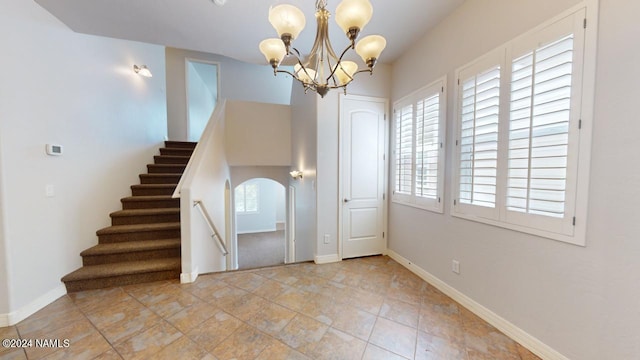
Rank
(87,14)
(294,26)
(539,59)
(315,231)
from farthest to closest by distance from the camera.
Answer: (315,231) → (87,14) → (539,59) → (294,26)

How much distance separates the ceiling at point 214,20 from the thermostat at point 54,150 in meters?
1.40

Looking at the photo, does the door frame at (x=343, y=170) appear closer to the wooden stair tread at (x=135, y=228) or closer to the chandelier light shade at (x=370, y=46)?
the chandelier light shade at (x=370, y=46)

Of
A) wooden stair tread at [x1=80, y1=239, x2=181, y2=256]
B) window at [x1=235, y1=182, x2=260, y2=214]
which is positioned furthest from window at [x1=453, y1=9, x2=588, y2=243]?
window at [x1=235, y1=182, x2=260, y2=214]

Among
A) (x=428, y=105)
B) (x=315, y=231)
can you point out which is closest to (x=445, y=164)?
(x=428, y=105)

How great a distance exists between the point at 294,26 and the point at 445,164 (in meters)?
2.08

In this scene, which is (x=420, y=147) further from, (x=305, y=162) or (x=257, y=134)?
(x=257, y=134)

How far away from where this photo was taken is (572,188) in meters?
1.50

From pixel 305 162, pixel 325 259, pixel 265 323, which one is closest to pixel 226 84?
pixel 305 162

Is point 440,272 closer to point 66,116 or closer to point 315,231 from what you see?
point 315,231

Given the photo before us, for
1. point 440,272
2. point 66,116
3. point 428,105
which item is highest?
point 428,105

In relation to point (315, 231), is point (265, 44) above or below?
above

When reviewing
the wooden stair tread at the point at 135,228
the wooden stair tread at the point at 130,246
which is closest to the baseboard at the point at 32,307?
the wooden stair tread at the point at 130,246

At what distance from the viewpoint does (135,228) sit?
10.4ft

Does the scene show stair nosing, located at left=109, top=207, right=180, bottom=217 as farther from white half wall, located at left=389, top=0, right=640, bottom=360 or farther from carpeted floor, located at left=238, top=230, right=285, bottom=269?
white half wall, located at left=389, top=0, right=640, bottom=360
